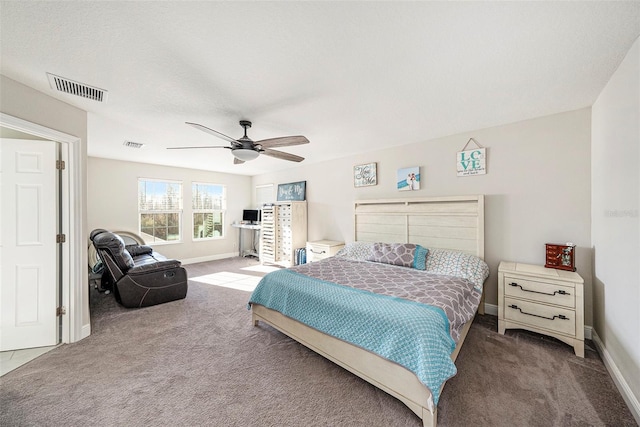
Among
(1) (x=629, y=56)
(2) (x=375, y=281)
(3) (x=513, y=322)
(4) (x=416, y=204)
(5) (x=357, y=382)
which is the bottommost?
(5) (x=357, y=382)

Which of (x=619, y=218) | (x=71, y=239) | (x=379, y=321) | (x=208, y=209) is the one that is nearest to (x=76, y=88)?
(x=71, y=239)

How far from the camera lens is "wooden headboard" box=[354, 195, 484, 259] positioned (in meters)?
3.13

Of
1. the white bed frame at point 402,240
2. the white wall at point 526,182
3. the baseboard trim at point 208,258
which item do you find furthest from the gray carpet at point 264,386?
the baseboard trim at point 208,258

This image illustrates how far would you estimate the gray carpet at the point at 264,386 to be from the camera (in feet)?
5.18

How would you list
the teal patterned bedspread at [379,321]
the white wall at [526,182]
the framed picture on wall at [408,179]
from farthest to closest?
the framed picture on wall at [408,179]
the white wall at [526,182]
the teal patterned bedspread at [379,321]

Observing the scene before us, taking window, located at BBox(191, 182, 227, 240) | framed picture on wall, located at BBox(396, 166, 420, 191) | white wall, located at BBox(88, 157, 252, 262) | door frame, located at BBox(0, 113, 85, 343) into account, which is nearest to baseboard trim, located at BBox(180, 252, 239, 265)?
white wall, located at BBox(88, 157, 252, 262)

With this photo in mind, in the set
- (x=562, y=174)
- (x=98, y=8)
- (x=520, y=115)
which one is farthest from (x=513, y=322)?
(x=98, y=8)

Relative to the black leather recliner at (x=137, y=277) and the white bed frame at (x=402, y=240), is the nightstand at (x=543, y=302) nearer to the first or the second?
the white bed frame at (x=402, y=240)

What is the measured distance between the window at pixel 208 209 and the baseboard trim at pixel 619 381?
706cm

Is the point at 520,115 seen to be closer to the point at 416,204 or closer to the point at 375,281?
the point at 416,204

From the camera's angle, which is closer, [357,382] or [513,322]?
[357,382]

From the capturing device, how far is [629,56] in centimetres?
166

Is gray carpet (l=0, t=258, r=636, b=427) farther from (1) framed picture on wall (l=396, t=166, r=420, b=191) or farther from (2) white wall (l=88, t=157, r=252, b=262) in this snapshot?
(2) white wall (l=88, t=157, r=252, b=262)

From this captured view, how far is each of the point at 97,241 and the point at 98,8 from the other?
3.07m
